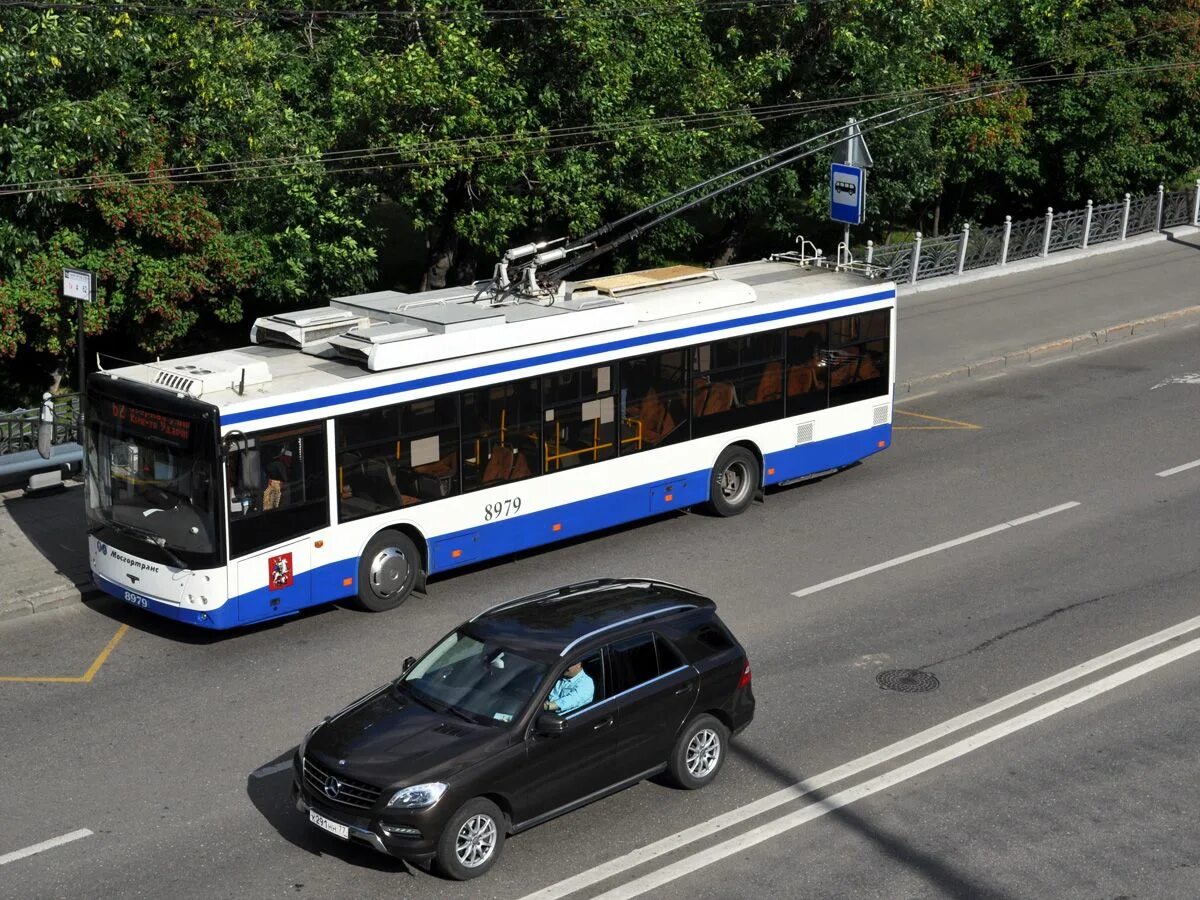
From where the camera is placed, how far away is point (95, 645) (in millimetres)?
15039

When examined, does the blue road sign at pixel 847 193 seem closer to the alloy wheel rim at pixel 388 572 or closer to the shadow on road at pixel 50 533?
the alloy wheel rim at pixel 388 572

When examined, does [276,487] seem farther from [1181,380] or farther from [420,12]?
[1181,380]

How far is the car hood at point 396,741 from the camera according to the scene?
10250 millimetres

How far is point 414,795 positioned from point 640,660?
210 cm

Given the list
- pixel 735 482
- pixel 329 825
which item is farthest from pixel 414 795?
pixel 735 482

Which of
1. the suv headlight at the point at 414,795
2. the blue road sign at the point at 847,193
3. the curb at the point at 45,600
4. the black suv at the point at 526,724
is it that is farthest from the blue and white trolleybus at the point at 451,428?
the blue road sign at the point at 847,193

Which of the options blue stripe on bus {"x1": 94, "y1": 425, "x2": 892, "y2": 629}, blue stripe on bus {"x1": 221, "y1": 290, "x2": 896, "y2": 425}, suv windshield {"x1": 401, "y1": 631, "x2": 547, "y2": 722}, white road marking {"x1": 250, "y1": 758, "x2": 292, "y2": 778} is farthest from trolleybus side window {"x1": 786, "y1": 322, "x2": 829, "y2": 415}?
white road marking {"x1": 250, "y1": 758, "x2": 292, "y2": 778}

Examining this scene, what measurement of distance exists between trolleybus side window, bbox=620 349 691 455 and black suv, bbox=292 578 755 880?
18.2ft

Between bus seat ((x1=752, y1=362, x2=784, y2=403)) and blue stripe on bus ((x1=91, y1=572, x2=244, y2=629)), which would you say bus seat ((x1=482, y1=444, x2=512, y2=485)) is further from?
bus seat ((x1=752, y1=362, x2=784, y2=403))

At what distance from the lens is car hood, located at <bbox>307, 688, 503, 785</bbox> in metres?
10.2

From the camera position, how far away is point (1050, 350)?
27.7m

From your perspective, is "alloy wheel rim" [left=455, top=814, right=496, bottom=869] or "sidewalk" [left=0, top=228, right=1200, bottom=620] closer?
"alloy wheel rim" [left=455, top=814, right=496, bottom=869]

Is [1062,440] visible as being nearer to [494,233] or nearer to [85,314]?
[494,233]

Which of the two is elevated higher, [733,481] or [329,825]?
[329,825]
